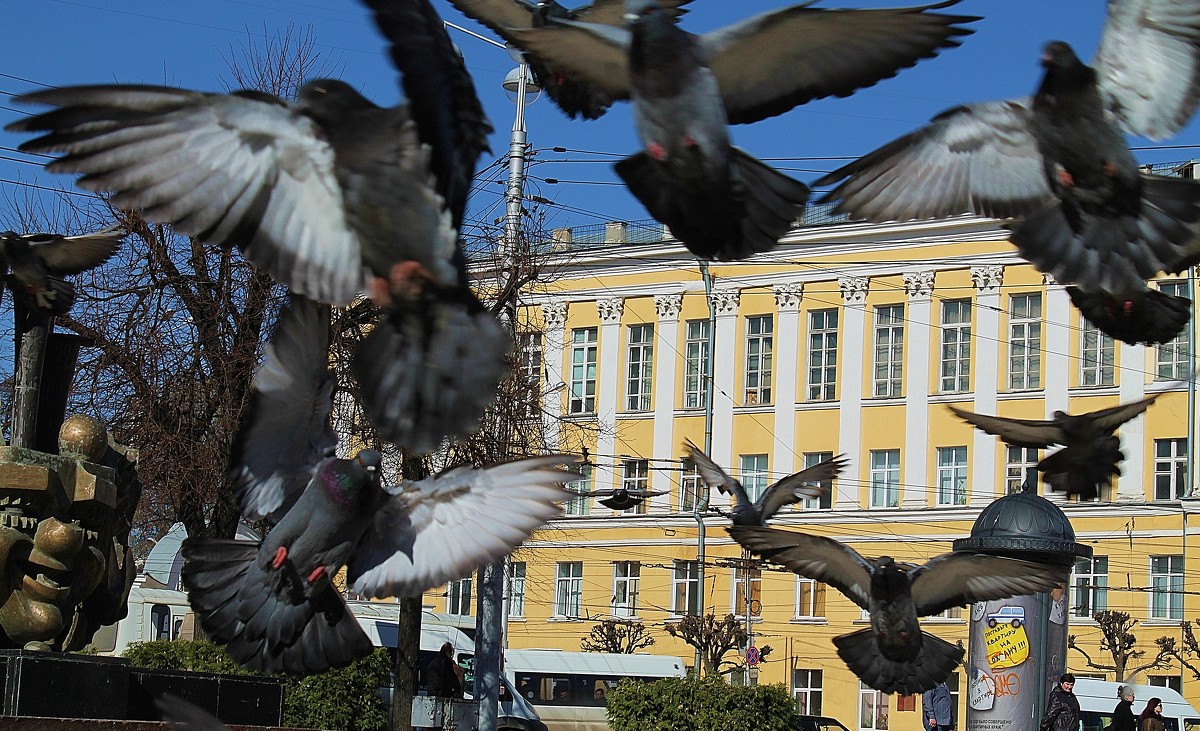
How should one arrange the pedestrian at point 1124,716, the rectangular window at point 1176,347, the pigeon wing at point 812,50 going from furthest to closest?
the pedestrian at point 1124,716, the rectangular window at point 1176,347, the pigeon wing at point 812,50

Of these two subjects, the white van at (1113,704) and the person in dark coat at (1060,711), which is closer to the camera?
A: the person in dark coat at (1060,711)

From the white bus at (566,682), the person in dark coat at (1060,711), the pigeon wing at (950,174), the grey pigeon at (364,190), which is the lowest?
the white bus at (566,682)

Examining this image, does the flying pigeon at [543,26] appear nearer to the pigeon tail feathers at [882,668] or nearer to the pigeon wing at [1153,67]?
the pigeon wing at [1153,67]

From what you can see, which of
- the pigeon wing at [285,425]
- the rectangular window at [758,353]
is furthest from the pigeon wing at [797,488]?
the pigeon wing at [285,425]

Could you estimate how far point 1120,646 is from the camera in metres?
38.7

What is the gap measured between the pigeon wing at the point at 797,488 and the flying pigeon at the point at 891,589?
3.40 feet

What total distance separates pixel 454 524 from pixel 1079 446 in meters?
1.40

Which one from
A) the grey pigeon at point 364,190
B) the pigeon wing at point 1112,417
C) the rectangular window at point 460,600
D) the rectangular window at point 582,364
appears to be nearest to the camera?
the grey pigeon at point 364,190

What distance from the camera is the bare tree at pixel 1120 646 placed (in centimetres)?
3881

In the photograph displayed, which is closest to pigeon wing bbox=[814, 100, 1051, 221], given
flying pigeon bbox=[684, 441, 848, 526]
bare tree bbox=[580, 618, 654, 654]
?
flying pigeon bbox=[684, 441, 848, 526]

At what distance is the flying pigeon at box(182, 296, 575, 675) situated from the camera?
242cm

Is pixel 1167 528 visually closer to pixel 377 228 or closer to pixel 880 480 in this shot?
pixel 880 480

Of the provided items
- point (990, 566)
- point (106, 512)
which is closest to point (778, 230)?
point (990, 566)

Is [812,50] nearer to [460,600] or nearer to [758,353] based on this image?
[758,353]
